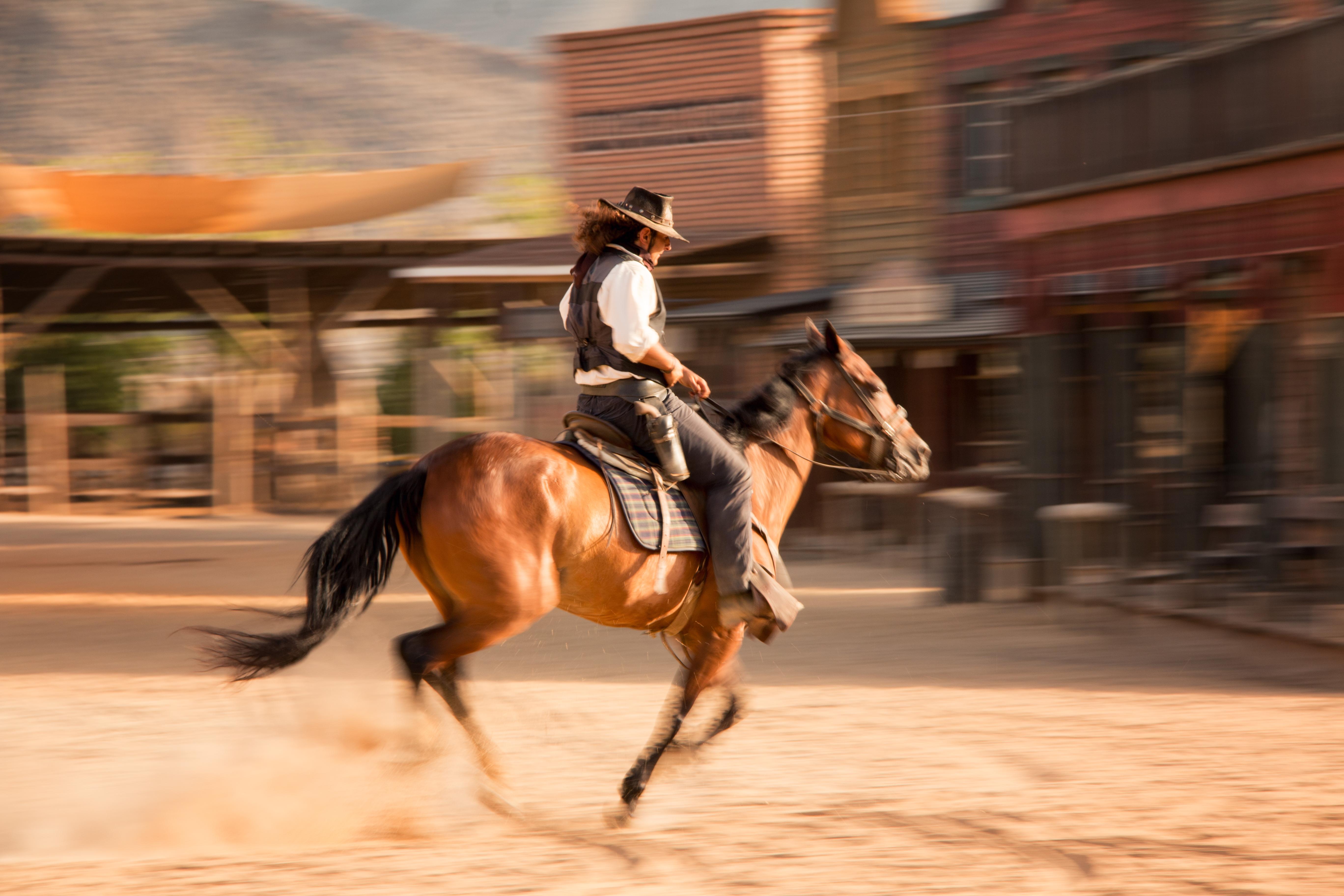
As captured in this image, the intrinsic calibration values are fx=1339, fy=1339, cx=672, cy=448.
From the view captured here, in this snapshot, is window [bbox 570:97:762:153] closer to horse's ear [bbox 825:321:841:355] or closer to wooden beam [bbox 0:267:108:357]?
wooden beam [bbox 0:267:108:357]

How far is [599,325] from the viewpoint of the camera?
5.21 meters

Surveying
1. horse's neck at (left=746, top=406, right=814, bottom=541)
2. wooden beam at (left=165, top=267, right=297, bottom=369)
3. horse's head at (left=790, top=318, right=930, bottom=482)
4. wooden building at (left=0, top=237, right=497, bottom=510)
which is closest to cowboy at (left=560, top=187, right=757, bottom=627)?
horse's neck at (left=746, top=406, right=814, bottom=541)

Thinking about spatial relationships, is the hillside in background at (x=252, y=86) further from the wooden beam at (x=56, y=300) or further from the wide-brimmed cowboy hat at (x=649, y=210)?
the wide-brimmed cowboy hat at (x=649, y=210)

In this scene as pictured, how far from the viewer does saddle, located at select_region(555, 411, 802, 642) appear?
5227 millimetres

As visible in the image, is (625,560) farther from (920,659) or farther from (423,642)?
(920,659)

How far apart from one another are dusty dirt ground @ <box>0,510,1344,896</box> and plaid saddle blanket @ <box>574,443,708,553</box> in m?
1.05

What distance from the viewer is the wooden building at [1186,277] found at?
31.9ft

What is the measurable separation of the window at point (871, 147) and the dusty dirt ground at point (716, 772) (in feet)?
36.9

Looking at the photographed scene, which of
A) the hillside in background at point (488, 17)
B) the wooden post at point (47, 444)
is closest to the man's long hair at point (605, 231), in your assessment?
the wooden post at point (47, 444)

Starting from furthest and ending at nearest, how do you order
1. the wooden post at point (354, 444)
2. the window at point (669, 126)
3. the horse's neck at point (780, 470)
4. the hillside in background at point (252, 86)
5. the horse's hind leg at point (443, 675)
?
the hillside in background at point (252, 86)
the wooden post at point (354, 444)
the window at point (669, 126)
the horse's neck at point (780, 470)
the horse's hind leg at point (443, 675)

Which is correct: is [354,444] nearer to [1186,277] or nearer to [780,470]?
[1186,277]

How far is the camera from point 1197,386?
11586 millimetres

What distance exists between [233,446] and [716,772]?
17.5 m

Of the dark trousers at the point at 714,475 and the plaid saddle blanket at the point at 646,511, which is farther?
the dark trousers at the point at 714,475
